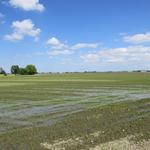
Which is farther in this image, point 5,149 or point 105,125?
point 105,125

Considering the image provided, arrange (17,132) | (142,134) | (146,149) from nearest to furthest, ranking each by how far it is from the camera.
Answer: (146,149), (142,134), (17,132)

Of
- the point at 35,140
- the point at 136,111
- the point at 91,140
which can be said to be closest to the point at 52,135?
Result: the point at 35,140

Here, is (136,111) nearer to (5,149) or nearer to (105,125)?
(105,125)

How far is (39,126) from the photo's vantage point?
15.5 metres

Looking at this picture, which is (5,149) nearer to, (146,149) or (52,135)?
(52,135)

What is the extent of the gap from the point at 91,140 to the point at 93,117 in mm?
5990

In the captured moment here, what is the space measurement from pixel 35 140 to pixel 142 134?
4045 mm

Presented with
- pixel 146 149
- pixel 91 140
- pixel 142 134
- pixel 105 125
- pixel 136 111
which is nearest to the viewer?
pixel 146 149

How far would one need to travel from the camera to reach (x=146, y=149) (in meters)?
10.7

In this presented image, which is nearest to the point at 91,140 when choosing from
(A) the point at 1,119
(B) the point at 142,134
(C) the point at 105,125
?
(B) the point at 142,134

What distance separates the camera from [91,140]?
12.0m

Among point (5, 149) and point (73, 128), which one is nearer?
point (5, 149)

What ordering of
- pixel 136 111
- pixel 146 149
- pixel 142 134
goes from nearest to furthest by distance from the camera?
pixel 146 149 < pixel 142 134 < pixel 136 111

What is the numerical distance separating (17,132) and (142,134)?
16.4ft
